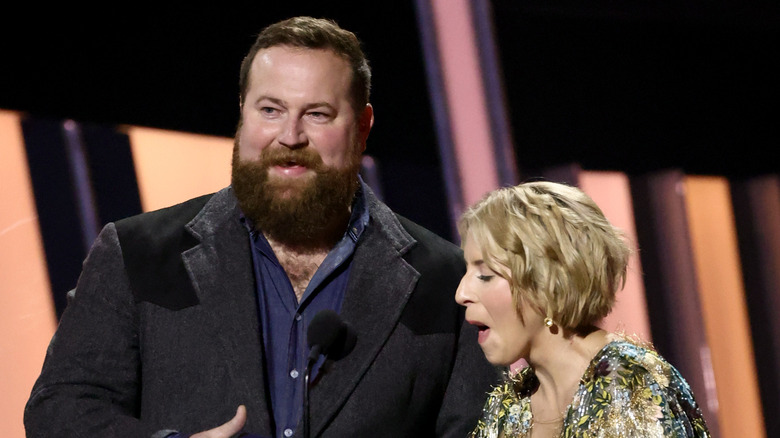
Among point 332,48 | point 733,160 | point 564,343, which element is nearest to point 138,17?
point 332,48

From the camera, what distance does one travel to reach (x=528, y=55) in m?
3.51

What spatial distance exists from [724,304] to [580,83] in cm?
107

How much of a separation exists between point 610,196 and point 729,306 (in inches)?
25.5

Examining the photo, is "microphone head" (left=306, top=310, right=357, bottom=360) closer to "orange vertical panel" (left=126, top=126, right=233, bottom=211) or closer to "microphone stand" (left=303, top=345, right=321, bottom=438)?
"microphone stand" (left=303, top=345, right=321, bottom=438)

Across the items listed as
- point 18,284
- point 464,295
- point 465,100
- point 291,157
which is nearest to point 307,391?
point 464,295

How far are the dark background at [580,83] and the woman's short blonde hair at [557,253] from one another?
1493 mm

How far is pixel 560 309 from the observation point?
1829 millimetres

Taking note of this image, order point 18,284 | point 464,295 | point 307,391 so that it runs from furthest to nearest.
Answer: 1. point 18,284
2. point 464,295
3. point 307,391

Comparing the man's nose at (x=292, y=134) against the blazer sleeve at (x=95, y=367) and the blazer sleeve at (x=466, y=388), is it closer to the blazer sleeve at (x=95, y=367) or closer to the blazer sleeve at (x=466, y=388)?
the blazer sleeve at (x=95, y=367)

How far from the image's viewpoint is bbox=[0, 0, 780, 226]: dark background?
10.3ft

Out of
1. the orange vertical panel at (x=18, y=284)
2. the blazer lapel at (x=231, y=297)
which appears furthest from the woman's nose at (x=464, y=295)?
the orange vertical panel at (x=18, y=284)

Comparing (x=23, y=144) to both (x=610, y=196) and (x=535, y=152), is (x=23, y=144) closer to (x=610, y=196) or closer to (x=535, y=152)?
(x=535, y=152)

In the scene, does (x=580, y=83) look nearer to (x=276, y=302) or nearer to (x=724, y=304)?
(x=724, y=304)

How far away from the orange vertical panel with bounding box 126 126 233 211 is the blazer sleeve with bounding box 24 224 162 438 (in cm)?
90
